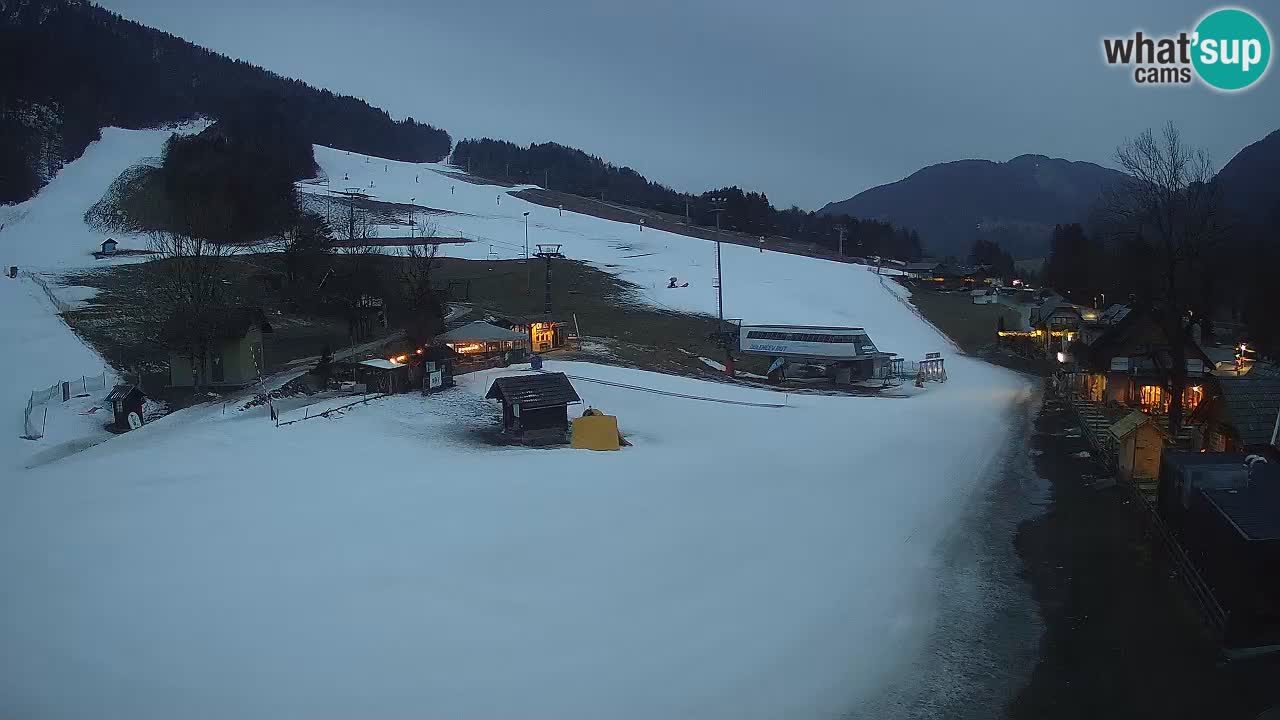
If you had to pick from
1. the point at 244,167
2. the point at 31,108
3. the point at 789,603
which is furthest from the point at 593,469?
the point at 31,108

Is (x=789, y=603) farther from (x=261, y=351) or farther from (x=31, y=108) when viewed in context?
(x=31, y=108)

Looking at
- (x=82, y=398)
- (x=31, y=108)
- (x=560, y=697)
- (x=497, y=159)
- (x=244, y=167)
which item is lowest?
(x=560, y=697)

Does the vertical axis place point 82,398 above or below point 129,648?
above

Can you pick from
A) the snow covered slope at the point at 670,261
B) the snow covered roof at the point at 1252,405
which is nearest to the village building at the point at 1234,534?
the snow covered roof at the point at 1252,405

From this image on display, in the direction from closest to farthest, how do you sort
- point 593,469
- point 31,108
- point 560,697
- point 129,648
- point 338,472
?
point 560,697, point 129,648, point 338,472, point 593,469, point 31,108

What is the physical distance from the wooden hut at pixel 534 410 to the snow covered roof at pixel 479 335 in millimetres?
8153

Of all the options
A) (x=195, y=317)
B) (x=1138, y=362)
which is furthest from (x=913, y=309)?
(x=195, y=317)

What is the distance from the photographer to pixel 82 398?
22.8 metres

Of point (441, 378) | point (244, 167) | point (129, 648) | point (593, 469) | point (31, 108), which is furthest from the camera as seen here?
point (31, 108)

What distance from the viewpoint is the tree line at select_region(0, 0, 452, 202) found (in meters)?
54.8

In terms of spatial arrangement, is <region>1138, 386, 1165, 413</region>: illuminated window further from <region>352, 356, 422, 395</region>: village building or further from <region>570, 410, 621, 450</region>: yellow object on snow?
<region>352, 356, 422, 395</region>: village building

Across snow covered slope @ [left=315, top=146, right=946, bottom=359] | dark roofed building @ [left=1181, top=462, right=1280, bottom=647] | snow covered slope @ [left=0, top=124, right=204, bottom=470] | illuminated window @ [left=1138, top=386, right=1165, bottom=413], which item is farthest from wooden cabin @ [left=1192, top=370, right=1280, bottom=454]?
snow covered slope @ [left=0, top=124, right=204, bottom=470]

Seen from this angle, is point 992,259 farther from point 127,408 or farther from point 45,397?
point 45,397

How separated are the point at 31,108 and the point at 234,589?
217 ft
